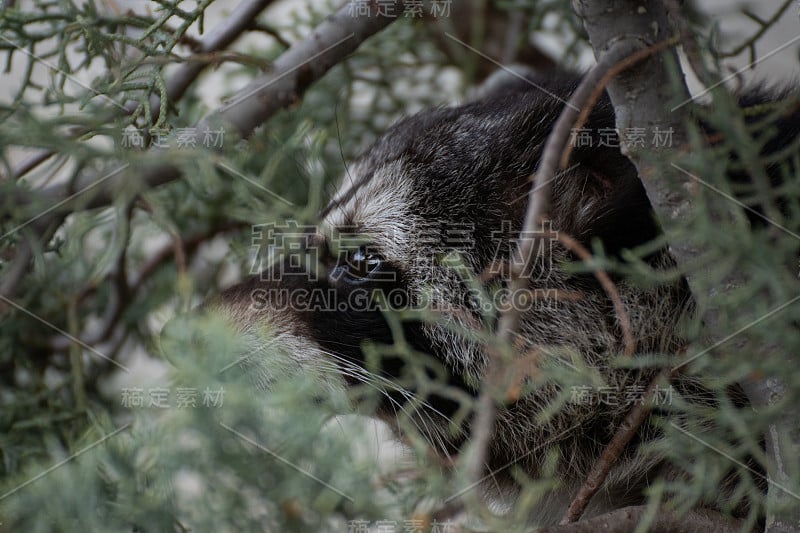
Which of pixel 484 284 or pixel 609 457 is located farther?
pixel 484 284

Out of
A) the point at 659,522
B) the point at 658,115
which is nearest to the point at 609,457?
the point at 659,522

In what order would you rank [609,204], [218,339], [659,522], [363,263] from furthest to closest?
[363,263]
[609,204]
[659,522]
[218,339]

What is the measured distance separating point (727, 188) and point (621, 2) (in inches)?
9.3

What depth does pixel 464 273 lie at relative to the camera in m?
1.27

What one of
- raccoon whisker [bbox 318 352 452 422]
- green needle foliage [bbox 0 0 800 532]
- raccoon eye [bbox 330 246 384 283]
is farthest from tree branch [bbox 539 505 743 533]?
raccoon eye [bbox 330 246 384 283]

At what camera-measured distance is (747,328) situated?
85 centimetres

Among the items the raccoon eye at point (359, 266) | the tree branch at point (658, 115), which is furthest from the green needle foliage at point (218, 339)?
the raccoon eye at point (359, 266)

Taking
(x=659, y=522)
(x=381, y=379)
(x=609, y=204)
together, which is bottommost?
(x=659, y=522)

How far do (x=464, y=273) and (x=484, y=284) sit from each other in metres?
0.04

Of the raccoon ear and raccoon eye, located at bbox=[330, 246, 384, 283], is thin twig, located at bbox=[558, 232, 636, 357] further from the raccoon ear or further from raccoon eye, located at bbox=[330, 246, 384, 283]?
raccoon eye, located at bbox=[330, 246, 384, 283]

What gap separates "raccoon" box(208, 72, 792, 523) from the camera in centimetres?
123

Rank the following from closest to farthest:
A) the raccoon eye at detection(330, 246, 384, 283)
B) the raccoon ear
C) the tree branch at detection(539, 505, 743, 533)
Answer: the tree branch at detection(539, 505, 743, 533)
the raccoon ear
the raccoon eye at detection(330, 246, 384, 283)

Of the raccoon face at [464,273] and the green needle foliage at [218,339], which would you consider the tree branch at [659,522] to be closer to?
the green needle foliage at [218,339]

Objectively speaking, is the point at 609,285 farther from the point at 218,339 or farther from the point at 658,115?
the point at 218,339
